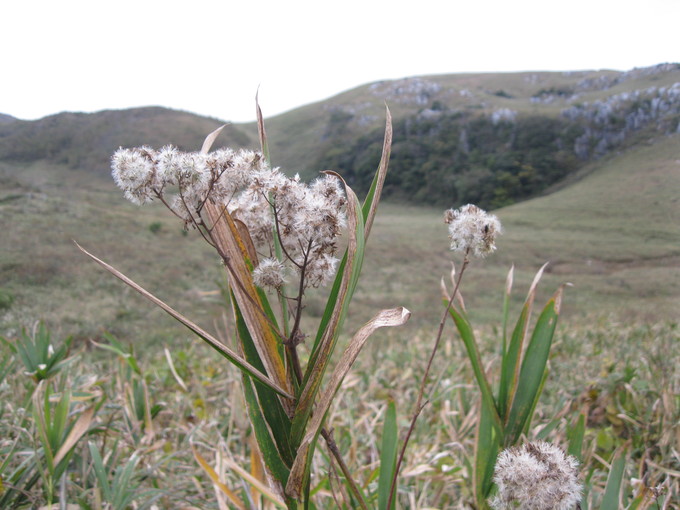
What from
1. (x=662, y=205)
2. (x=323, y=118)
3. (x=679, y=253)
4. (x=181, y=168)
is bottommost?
(x=679, y=253)

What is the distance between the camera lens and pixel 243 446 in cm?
238

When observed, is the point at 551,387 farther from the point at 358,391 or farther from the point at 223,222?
the point at 223,222

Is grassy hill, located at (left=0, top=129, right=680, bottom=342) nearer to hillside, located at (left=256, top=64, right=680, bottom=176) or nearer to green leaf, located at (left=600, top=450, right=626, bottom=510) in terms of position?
green leaf, located at (left=600, top=450, right=626, bottom=510)

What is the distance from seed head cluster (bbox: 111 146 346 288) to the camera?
2.71 ft

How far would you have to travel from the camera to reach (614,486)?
1145 millimetres

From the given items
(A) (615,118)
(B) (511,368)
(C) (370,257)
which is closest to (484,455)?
(B) (511,368)

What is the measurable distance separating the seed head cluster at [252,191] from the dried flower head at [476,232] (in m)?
0.28

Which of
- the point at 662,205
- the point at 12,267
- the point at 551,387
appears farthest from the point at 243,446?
the point at 662,205

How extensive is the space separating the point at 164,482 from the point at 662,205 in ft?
92.6

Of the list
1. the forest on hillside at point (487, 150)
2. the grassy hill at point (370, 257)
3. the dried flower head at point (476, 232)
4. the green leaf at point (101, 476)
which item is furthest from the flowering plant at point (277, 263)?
the forest on hillside at point (487, 150)

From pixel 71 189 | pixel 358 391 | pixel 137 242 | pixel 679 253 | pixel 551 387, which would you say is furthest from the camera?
pixel 71 189

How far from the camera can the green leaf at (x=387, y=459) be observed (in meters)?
1.18

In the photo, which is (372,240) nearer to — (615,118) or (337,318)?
(337,318)

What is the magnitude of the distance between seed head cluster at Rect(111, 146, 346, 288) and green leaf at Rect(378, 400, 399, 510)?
62cm
